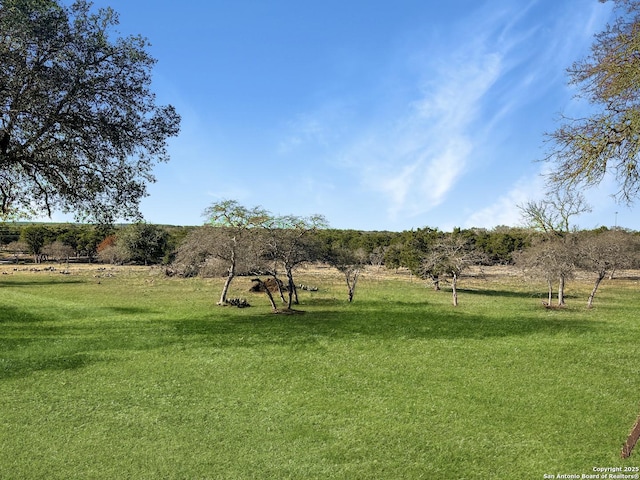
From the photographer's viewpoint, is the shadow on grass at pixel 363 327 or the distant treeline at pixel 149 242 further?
the distant treeline at pixel 149 242

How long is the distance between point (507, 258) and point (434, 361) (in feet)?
288

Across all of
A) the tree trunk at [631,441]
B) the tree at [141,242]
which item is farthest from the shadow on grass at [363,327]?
the tree at [141,242]

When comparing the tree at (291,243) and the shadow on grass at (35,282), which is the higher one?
the tree at (291,243)

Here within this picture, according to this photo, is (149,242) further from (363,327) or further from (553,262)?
(553,262)

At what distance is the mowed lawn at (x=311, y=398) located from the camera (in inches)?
414

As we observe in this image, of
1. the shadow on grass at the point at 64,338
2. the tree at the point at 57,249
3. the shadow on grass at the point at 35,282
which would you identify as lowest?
the shadow on grass at the point at 64,338

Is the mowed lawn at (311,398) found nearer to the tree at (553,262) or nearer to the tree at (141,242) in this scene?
the tree at (553,262)

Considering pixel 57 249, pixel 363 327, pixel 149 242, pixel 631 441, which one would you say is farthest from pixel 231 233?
pixel 57 249

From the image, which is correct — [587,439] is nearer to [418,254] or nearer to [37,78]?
[37,78]

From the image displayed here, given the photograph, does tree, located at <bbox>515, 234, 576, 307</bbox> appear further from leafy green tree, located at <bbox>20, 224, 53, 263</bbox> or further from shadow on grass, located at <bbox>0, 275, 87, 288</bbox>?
leafy green tree, located at <bbox>20, 224, 53, 263</bbox>

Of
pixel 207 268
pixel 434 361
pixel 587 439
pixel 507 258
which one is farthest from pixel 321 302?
pixel 507 258

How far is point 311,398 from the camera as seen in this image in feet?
48.3

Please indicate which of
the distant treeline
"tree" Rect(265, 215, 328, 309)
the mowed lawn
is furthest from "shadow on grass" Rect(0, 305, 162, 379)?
the distant treeline

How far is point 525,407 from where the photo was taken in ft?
46.0
